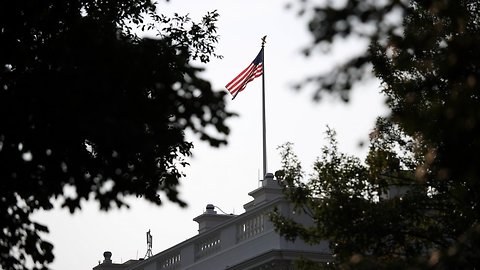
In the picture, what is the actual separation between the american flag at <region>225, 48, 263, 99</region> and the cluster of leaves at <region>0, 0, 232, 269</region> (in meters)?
21.1

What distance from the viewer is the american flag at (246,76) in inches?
1516

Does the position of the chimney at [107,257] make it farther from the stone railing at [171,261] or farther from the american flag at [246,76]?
the american flag at [246,76]

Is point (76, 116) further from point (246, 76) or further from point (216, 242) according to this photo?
point (246, 76)

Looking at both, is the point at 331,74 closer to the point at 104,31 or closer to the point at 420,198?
the point at 104,31

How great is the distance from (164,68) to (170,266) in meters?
22.7

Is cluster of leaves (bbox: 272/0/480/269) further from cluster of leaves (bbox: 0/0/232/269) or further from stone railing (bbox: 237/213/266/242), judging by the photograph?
stone railing (bbox: 237/213/266/242)

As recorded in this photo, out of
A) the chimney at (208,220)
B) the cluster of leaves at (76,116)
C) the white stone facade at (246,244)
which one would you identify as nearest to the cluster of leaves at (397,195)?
the cluster of leaves at (76,116)

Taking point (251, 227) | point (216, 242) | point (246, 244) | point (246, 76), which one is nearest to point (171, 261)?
point (216, 242)

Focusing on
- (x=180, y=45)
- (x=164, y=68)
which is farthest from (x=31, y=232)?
(x=180, y=45)

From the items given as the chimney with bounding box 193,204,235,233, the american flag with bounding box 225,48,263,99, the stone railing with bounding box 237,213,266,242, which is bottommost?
the stone railing with bounding box 237,213,266,242

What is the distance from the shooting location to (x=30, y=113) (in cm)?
1266

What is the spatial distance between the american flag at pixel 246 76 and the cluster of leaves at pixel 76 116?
21.1 m

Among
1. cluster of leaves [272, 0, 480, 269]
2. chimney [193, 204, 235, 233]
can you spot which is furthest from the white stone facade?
cluster of leaves [272, 0, 480, 269]

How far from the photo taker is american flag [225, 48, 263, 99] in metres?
38.5
